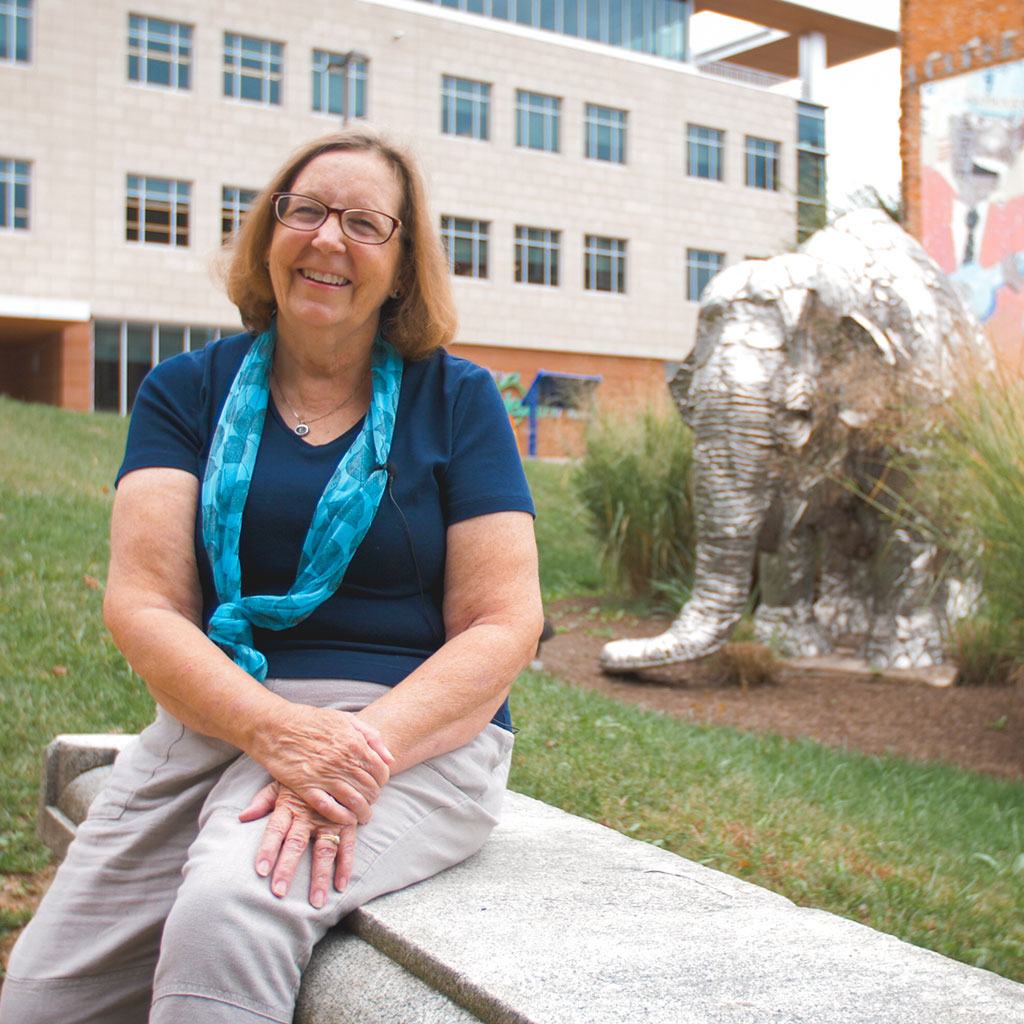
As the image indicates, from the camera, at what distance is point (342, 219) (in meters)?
2.76

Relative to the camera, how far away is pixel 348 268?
277 cm

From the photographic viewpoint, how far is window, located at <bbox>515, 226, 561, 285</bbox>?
36.1 m

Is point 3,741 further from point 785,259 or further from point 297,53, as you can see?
point 297,53

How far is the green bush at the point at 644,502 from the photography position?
36.4ft

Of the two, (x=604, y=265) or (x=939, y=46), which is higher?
(x=604, y=265)

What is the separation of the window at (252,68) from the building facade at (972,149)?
64.2 feet

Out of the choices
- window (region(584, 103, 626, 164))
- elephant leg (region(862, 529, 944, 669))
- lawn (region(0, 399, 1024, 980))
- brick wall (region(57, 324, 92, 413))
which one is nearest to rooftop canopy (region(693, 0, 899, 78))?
window (region(584, 103, 626, 164))

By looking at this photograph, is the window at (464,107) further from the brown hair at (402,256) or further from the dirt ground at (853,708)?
the brown hair at (402,256)

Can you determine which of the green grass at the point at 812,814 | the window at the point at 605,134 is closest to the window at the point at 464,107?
the window at the point at 605,134

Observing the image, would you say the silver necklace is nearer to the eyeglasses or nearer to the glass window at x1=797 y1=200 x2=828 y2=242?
the eyeglasses

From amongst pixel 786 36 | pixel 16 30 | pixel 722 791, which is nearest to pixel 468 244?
pixel 16 30

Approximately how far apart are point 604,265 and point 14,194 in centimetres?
1479

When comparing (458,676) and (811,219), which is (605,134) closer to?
(811,219)

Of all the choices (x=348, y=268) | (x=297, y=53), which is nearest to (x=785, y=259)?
(x=348, y=268)
